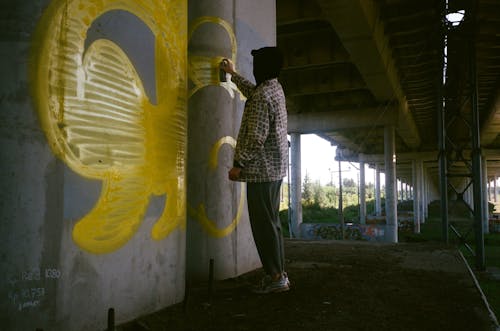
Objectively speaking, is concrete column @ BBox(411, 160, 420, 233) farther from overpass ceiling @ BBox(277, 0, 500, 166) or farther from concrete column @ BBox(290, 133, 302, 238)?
concrete column @ BBox(290, 133, 302, 238)

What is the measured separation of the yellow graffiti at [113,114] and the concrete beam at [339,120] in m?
14.3

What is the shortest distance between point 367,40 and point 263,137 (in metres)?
6.80

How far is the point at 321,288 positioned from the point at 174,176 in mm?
1667

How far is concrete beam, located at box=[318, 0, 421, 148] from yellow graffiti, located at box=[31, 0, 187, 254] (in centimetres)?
532

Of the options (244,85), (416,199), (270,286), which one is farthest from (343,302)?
(416,199)

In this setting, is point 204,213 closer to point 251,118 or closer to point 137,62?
point 251,118

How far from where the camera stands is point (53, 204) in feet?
6.89

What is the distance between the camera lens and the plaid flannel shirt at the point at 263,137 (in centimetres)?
328

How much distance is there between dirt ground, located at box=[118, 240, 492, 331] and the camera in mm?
2584

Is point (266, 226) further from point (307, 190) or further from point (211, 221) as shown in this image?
point (307, 190)

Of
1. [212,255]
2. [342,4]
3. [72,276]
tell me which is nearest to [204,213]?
[212,255]

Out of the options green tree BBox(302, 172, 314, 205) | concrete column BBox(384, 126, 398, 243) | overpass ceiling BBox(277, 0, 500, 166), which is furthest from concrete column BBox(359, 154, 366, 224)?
green tree BBox(302, 172, 314, 205)

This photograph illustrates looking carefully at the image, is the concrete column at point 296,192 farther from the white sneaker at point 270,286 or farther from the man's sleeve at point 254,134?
the man's sleeve at point 254,134

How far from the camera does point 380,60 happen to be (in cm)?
1041
